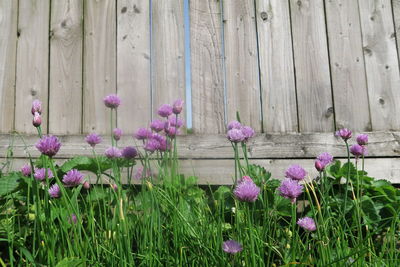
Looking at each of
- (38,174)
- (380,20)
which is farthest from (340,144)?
(38,174)

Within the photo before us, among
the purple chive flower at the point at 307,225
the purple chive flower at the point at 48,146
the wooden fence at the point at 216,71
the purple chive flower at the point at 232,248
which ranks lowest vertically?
the purple chive flower at the point at 232,248

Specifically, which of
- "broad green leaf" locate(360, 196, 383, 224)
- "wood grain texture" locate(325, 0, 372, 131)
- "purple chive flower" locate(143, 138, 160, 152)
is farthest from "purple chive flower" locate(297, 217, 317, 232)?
"wood grain texture" locate(325, 0, 372, 131)

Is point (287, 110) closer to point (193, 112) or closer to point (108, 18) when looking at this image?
point (193, 112)

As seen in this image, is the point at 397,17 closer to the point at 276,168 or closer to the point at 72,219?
the point at 276,168

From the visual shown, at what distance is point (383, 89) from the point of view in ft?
7.51

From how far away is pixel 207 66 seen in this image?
224cm

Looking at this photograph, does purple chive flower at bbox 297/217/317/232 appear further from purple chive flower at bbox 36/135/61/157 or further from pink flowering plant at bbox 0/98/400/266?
purple chive flower at bbox 36/135/61/157

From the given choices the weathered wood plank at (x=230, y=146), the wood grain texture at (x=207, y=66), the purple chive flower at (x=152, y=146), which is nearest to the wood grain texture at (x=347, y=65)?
the weathered wood plank at (x=230, y=146)

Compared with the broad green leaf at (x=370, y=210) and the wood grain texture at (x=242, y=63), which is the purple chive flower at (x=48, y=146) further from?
the wood grain texture at (x=242, y=63)

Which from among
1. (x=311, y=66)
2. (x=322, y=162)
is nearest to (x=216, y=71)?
(x=311, y=66)

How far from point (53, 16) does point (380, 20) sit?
1.91m

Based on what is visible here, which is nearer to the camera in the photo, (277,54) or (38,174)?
(38,174)

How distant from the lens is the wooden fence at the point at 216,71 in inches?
85.7

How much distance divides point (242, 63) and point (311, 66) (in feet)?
1.30
